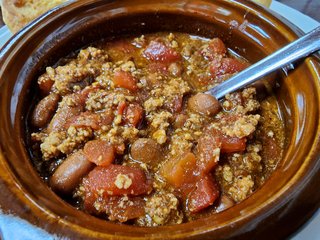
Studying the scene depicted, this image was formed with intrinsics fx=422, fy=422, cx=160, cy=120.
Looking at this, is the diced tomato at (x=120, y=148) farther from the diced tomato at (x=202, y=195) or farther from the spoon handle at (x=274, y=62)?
the spoon handle at (x=274, y=62)

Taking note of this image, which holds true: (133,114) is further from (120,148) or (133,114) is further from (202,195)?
(202,195)

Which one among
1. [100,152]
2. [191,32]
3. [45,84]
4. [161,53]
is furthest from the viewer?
[191,32]

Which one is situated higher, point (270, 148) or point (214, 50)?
point (214, 50)

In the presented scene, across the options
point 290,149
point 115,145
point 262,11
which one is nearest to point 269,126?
point 290,149

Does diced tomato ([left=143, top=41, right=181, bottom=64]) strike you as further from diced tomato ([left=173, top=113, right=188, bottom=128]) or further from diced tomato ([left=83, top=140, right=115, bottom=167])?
diced tomato ([left=83, top=140, right=115, bottom=167])

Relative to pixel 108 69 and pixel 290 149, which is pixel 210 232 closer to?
pixel 290 149

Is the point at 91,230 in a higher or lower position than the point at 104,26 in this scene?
lower

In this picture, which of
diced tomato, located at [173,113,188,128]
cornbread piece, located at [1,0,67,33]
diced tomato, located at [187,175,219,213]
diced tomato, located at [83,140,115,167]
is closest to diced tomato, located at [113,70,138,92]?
diced tomato, located at [173,113,188,128]

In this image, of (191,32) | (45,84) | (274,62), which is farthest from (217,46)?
(45,84)
